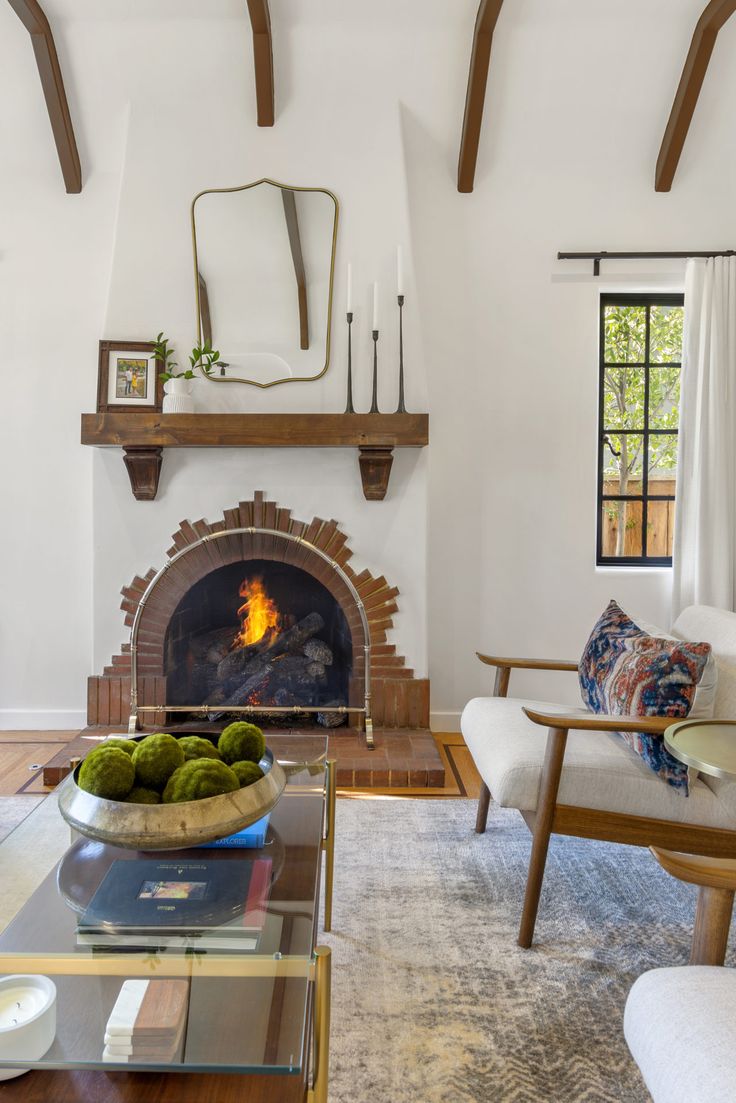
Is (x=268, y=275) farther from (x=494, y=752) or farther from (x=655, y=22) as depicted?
(x=494, y=752)

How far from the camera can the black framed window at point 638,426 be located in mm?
4102

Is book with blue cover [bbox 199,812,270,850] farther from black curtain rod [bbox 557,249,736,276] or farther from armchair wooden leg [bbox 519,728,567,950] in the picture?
black curtain rod [bbox 557,249,736,276]

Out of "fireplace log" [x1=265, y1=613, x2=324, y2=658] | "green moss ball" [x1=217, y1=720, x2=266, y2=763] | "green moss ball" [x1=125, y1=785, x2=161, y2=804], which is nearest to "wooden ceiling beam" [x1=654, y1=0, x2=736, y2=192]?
"fireplace log" [x1=265, y1=613, x2=324, y2=658]

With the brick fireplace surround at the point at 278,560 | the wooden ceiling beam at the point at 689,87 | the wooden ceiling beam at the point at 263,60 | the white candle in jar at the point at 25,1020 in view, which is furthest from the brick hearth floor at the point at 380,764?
the wooden ceiling beam at the point at 689,87

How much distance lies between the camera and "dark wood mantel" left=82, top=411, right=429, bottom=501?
3.54 m

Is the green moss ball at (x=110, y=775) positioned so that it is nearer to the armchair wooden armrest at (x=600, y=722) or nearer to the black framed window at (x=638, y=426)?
the armchair wooden armrest at (x=600, y=722)

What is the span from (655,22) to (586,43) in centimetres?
32

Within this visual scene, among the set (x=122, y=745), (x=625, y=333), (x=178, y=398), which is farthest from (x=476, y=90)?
(x=122, y=745)

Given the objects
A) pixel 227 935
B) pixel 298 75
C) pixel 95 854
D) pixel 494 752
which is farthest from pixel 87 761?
pixel 298 75

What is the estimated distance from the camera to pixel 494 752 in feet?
7.43

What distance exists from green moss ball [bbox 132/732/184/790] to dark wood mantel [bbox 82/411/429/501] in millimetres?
2181

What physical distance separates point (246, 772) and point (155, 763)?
19cm

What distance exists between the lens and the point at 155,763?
60.1 inches

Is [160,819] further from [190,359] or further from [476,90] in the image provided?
[476,90]
